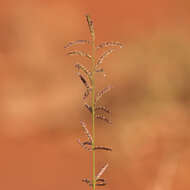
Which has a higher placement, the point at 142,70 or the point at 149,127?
the point at 142,70

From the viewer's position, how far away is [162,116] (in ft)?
4.66

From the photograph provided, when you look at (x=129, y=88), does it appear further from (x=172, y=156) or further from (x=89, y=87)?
(x=89, y=87)

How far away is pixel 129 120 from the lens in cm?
145

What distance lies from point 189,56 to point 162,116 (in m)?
0.23

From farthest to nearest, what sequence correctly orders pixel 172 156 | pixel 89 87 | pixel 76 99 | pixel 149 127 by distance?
pixel 76 99
pixel 149 127
pixel 172 156
pixel 89 87

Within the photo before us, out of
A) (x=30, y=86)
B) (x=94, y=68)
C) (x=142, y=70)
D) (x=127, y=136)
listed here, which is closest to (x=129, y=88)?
(x=142, y=70)

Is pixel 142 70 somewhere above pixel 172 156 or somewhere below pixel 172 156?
above

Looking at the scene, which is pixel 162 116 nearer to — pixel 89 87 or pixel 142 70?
pixel 142 70

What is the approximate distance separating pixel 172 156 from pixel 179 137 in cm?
8

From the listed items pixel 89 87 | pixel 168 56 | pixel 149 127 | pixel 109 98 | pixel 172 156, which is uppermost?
pixel 168 56

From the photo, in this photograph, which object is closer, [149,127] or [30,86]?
[149,127]

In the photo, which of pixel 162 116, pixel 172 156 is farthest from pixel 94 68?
pixel 162 116

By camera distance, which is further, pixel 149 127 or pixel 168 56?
pixel 168 56

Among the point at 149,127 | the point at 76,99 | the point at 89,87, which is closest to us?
the point at 89,87
